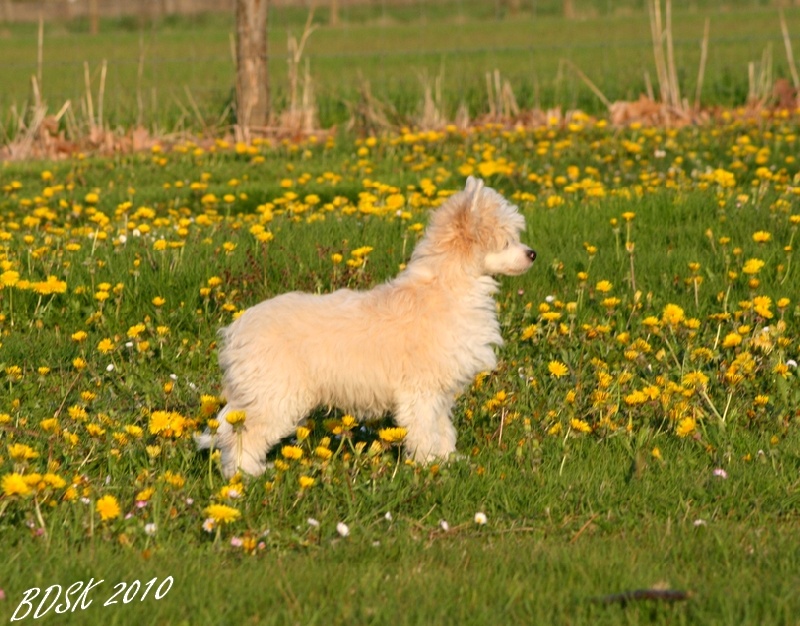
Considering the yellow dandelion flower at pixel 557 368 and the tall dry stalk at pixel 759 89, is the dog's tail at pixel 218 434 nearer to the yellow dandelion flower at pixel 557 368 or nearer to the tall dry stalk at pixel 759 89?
the yellow dandelion flower at pixel 557 368

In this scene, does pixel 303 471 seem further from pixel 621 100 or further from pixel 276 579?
pixel 621 100

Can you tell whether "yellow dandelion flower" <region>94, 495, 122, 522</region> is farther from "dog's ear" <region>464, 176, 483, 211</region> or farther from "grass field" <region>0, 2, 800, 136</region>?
"grass field" <region>0, 2, 800, 136</region>

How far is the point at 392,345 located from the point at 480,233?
609mm

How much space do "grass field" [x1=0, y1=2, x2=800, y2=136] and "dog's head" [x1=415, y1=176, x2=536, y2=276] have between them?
367 inches

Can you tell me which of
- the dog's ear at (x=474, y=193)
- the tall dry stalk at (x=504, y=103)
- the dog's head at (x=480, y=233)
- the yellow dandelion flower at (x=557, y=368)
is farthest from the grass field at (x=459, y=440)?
the tall dry stalk at (x=504, y=103)

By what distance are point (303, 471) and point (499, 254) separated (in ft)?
4.11

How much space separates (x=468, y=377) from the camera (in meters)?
5.16

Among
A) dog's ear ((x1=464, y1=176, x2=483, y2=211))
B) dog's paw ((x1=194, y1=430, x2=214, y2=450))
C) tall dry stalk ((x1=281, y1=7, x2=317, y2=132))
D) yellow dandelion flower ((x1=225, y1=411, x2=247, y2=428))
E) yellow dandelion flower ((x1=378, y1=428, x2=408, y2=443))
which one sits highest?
dog's ear ((x1=464, y1=176, x2=483, y2=211))

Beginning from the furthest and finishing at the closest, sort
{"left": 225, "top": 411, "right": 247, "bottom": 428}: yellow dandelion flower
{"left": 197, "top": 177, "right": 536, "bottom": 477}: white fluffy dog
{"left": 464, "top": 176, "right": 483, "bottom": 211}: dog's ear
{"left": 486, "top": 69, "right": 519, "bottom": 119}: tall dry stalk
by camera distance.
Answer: {"left": 486, "top": 69, "right": 519, "bottom": 119}: tall dry stalk
{"left": 464, "top": 176, "right": 483, "bottom": 211}: dog's ear
{"left": 197, "top": 177, "right": 536, "bottom": 477}: white fluffy dog
{"left": 225, "top": 411, "right": 247, "bottom": 428}: yellow dandelion flower

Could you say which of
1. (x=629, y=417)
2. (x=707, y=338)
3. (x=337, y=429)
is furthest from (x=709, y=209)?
(x=337, y=429)

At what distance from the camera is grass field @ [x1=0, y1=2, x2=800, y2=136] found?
1544 cm

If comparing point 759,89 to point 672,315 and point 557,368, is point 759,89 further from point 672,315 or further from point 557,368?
point 557,368

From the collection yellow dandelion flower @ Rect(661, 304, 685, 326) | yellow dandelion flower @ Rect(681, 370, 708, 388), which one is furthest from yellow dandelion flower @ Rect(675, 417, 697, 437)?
yellow dandelion flower @ Rect(661, 304, 685, 326)

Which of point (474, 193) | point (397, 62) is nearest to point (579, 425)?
point (474, 193)
